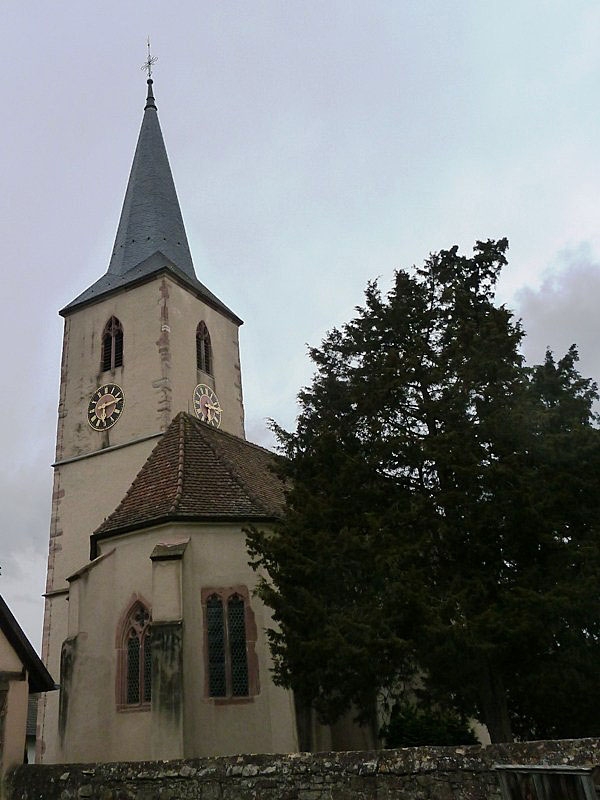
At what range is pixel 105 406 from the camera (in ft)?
88.3

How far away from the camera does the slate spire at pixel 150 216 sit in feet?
102

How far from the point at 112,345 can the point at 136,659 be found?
16.1 meters

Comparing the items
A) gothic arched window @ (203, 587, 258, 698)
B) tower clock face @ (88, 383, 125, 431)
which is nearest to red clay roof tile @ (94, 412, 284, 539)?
gothic arched window @ (203, 587, 258, 698)

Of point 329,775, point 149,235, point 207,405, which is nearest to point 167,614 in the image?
point 329,775

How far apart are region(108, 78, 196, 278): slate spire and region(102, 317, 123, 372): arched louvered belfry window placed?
9.46 feet

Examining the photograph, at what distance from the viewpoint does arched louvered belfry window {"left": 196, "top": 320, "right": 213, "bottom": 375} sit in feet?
94.7

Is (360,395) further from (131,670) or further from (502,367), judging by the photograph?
(131,670)

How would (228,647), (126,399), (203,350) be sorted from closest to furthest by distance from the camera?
(228,647) < (126,399) < (203,350)

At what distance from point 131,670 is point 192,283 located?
18446mm

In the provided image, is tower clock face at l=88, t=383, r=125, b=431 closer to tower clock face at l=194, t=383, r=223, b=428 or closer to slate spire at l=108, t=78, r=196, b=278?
tower clock face at l=194, t=383, r=223, b=428

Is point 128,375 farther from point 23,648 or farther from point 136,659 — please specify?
point 23,648

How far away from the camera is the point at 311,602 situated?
11023mm

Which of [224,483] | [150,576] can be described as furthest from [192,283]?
[150,576]

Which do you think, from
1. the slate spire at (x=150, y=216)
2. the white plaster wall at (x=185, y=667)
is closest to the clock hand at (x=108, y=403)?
the slate spire at (x=150, y=216)
